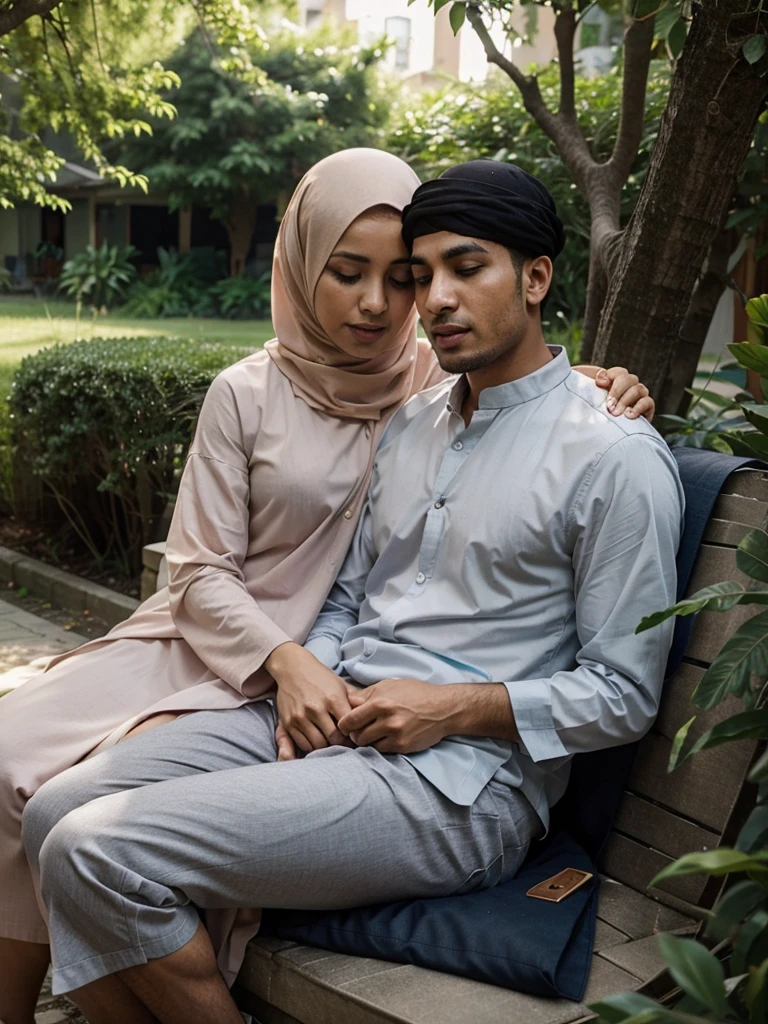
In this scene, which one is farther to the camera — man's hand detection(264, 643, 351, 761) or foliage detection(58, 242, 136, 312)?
foliage detection(58, 242, 136, 312)

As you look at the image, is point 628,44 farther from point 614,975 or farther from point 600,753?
point 614,975

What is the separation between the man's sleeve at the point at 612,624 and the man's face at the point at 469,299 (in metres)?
0.38

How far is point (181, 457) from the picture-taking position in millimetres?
6426

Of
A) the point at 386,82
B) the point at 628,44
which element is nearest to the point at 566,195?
the point at 628,44

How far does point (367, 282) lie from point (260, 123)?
35346 mm

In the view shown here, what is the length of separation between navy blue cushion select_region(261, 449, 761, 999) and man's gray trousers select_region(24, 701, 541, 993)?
6cm

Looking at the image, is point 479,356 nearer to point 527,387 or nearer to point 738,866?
point 527,387

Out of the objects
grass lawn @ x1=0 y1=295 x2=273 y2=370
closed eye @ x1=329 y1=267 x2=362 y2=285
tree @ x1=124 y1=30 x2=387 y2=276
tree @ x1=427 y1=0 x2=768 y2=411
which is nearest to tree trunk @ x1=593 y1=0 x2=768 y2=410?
tree @ x1=427 y1=0 x2=768 y2=411

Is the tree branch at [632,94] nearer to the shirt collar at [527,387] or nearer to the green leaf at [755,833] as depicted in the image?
the shirt collar at [527,387]

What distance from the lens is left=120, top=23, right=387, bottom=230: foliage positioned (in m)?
35.6

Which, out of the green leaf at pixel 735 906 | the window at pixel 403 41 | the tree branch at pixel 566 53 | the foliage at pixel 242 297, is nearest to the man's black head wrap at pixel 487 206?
the green leaf at pixel 735 906

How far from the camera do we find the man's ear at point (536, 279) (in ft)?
8.85

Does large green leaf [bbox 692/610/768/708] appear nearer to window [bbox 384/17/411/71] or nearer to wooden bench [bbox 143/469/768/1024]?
wooden bench [bbox 143/469/768/1024]

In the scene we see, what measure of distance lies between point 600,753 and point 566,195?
725cm
